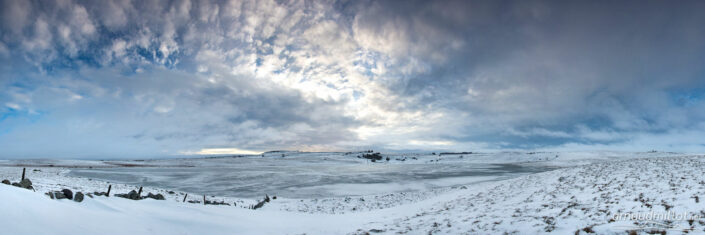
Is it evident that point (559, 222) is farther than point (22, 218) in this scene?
Yes

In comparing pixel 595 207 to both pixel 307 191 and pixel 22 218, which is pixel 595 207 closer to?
pixel 22 218

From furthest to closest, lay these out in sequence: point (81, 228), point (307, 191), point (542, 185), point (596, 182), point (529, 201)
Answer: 1. point (307, 191)
2. point (542, 185)
3. point (596, 182)
4. point (529, 201)
5. point (81, 228)

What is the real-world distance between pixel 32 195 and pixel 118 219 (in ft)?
5.70

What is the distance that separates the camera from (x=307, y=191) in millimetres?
27609

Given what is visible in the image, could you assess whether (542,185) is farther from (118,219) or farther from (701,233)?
(118,219)

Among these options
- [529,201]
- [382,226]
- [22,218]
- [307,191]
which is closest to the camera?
[22,218]

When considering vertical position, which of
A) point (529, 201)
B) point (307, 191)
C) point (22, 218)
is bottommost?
point (307, 191)

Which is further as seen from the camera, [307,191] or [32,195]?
[307,191]

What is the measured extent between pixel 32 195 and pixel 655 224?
13.8 m

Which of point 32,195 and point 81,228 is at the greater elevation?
point 32,195

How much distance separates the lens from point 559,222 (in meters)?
7.56

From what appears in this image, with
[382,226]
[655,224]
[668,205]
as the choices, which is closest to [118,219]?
[382,226]

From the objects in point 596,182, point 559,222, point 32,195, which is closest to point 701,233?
point 559,222

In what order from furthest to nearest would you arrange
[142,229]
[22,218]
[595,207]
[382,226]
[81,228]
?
1. [382,226]
2. [595,207]
3. [142,229]
4. [81,228]
5. [22,218]
